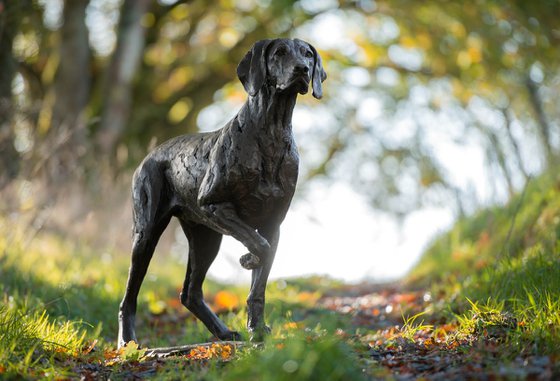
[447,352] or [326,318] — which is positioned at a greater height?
[447,352]

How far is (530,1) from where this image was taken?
11.2 metres

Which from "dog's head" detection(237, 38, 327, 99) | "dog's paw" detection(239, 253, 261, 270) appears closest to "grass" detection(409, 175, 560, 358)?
"dog's paw" detection(239, 253, 261, 270)

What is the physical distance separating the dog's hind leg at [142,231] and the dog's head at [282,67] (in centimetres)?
116

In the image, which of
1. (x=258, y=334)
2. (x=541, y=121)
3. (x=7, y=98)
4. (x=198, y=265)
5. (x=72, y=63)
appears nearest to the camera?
(x=258, y=334)

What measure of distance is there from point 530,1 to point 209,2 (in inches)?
255

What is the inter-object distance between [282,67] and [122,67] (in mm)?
9211

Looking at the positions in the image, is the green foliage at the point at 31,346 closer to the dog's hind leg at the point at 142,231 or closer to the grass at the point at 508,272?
the dog's hind leg at the point at 142,231

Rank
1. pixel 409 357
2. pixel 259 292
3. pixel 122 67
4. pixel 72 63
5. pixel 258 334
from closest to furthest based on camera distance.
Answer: pixel 409 357
pixel 258 334
pixel 259 292
pixel 72 63
pixel 122 67

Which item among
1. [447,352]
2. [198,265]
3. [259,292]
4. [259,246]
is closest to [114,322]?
[198,265]

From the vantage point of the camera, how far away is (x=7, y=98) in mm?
8125

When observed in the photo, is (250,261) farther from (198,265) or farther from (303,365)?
(303,365)

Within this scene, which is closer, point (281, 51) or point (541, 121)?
point (281, 51)

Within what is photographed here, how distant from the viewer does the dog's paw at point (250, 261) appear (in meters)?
4.27

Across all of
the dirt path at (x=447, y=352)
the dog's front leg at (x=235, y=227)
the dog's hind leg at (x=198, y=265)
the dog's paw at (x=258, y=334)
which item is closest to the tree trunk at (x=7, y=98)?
the dog's hind leg at (x=198, y=265)
